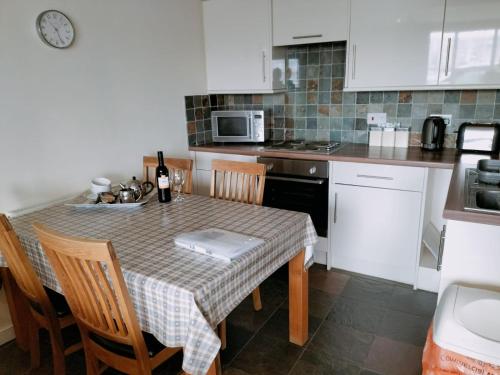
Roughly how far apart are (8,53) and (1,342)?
1594 mm

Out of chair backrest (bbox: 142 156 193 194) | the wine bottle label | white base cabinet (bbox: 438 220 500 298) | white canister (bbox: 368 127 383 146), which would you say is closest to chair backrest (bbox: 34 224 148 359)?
the wine bottle label

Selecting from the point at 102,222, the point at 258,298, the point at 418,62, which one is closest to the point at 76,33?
the point at 102,222

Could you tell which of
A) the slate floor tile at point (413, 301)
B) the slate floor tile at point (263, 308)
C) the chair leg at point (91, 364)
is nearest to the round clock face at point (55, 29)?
the chair leg at point (91, 364)

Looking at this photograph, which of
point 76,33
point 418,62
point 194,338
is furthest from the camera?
point 418,62

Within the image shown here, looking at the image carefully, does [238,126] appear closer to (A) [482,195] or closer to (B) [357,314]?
(B) [357,314]

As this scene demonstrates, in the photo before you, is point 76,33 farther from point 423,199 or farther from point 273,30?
point 423,199

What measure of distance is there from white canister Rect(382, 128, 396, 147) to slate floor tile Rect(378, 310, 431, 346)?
4.15 ft

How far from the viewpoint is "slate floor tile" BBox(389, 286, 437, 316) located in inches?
93.4

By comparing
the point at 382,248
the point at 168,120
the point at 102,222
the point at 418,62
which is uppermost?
the point at 418,62

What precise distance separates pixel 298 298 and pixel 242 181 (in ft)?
2.49

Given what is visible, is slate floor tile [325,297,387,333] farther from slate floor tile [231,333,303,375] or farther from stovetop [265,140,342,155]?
stovetop [265,140,342,155]

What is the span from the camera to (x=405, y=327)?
2.21 meters

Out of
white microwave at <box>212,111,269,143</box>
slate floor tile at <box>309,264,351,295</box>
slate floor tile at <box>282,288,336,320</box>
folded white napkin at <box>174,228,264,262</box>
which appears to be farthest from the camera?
white microwave at <box>212,111,269,143</box>

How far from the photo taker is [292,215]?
1.88m
